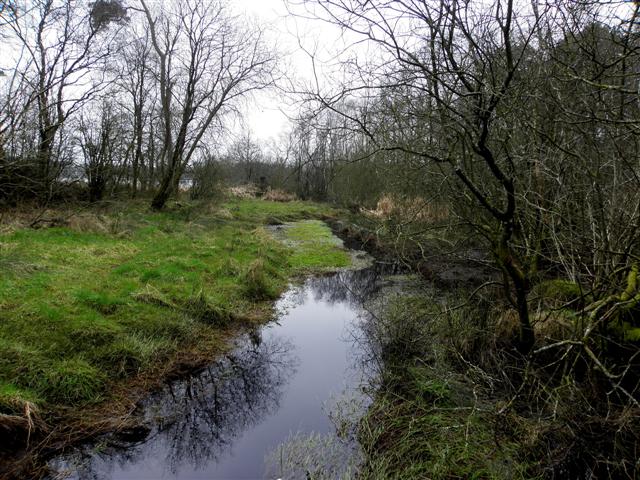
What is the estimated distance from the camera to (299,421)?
170 inches

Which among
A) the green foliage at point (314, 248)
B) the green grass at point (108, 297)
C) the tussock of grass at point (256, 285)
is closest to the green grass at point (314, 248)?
the green foliage at point (314, 248)

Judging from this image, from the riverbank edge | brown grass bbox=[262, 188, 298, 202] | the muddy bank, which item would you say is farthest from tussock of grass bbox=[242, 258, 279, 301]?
brown grass bbox=[262, 188, 298, 202]

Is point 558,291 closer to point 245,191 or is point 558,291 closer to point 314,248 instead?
point 314,248

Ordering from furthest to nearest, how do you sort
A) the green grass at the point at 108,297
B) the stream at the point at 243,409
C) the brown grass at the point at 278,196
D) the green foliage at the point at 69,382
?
the brown grass at the point at 278,196, the green grass at the point at 108,297, the green foliage at the point at 69,382, the stream at the point at 243,409

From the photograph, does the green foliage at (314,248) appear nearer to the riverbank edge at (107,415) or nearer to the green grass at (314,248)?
the green grass at (314,248)

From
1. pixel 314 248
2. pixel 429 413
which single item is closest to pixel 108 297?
pixel 429 413

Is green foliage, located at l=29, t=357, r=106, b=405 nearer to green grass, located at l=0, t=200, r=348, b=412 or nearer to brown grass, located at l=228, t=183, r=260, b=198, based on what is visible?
green grass, located at l=0, t=200, r=348, b=412

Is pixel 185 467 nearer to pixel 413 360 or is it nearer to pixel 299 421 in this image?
pixel 299 421

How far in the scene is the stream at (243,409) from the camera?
3545 mm

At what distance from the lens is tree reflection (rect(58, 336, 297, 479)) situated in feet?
11.8

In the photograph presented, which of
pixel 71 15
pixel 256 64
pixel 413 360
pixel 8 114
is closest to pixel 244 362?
pixel 413 360

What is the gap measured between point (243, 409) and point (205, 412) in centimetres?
43

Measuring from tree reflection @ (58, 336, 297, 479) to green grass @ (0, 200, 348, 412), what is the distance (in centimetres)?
64

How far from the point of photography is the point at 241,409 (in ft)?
14.8
